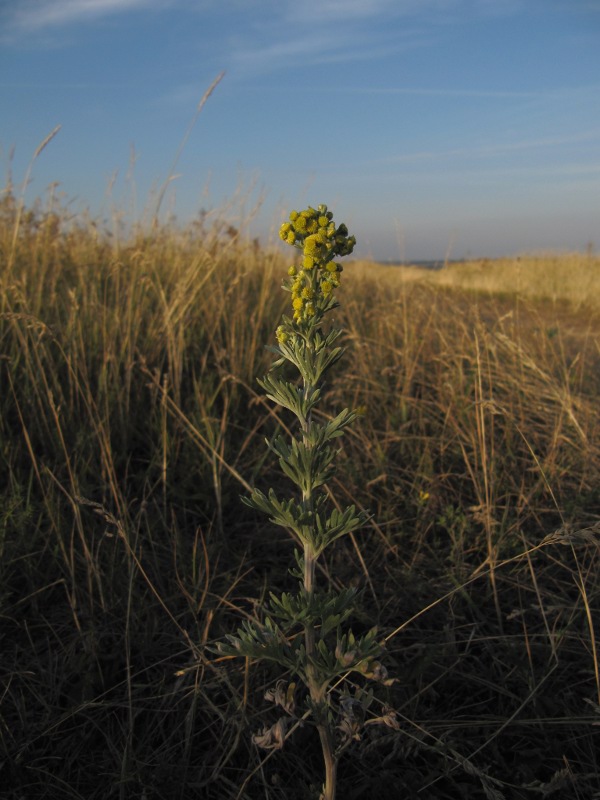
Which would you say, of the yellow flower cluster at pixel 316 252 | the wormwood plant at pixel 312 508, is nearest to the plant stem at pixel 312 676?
the wormwood plant at pixel 312 508

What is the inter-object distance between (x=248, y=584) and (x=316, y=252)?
52.2 inches

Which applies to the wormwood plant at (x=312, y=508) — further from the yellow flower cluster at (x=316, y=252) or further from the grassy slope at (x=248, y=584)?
the grassy slope at (x=248, y=584)

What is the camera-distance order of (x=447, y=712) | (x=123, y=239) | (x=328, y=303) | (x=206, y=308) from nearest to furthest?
(x=328, y=303) < (x=447, y=712) < (x=206, y=308) < (x=123, y=239)

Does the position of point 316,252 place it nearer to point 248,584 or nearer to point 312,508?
point 312,508

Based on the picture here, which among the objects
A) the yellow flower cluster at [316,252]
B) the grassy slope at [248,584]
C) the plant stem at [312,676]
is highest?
the yellow flower cluster at [316,252]

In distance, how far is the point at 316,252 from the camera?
3.62 ft

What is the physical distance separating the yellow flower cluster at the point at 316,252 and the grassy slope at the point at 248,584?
76 centimetres

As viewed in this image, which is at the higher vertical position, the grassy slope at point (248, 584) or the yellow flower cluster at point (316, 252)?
the yellow flower cluster at point (316, 252)

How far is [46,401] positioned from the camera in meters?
2.74

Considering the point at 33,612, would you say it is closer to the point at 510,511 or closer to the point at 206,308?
the point at 510,511

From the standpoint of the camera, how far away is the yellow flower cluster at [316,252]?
111 centimetres

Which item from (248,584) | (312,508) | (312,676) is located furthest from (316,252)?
(248,584)

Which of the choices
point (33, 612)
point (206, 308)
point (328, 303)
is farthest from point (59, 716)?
point (206, 308)

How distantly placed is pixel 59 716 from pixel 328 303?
1.26 metres
